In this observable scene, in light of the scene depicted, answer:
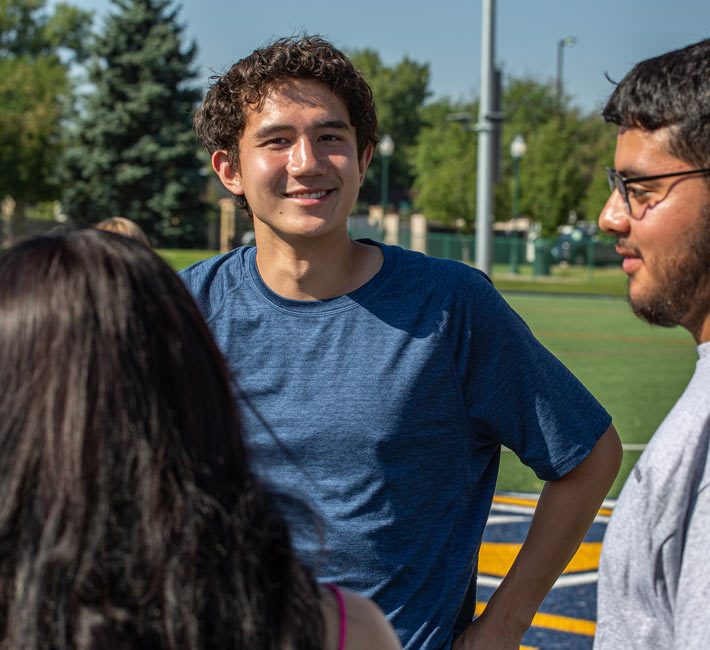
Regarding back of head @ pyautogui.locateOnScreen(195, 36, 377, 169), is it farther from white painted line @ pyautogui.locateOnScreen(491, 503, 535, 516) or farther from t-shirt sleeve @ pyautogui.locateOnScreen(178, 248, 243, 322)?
white painted line @ pyautogui.locateOnScreen(491, 503, 535, 516)

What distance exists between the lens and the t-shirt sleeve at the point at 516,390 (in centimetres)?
221

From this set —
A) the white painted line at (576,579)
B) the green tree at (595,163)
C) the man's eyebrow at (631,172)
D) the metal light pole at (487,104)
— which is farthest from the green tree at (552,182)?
the man's eyebrow at (631,172)

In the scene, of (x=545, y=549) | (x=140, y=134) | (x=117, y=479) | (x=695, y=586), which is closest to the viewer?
(x=117, y=479)

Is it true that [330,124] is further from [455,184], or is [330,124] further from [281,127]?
[455,184]

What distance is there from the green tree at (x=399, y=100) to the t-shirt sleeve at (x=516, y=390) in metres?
82.3

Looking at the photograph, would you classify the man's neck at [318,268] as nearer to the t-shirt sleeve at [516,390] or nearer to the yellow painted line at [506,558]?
the t-shirt sleeve at [516,390]

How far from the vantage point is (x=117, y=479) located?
1.16 meters

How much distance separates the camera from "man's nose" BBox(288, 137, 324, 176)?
2.38m

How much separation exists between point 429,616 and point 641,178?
1.09 m

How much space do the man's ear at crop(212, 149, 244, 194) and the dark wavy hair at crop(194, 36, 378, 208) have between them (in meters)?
0.02

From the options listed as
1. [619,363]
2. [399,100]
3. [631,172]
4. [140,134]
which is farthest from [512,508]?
[399,100]

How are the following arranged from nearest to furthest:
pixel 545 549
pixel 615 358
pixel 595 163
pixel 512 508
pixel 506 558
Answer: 1. pixel 545 549
2. pixel 506 558
3. pixel 512 508
4. pixel 615 358
5. pixel 595 163

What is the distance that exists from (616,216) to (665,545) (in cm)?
70

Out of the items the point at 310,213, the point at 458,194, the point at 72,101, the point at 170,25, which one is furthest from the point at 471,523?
the point at 72,101
